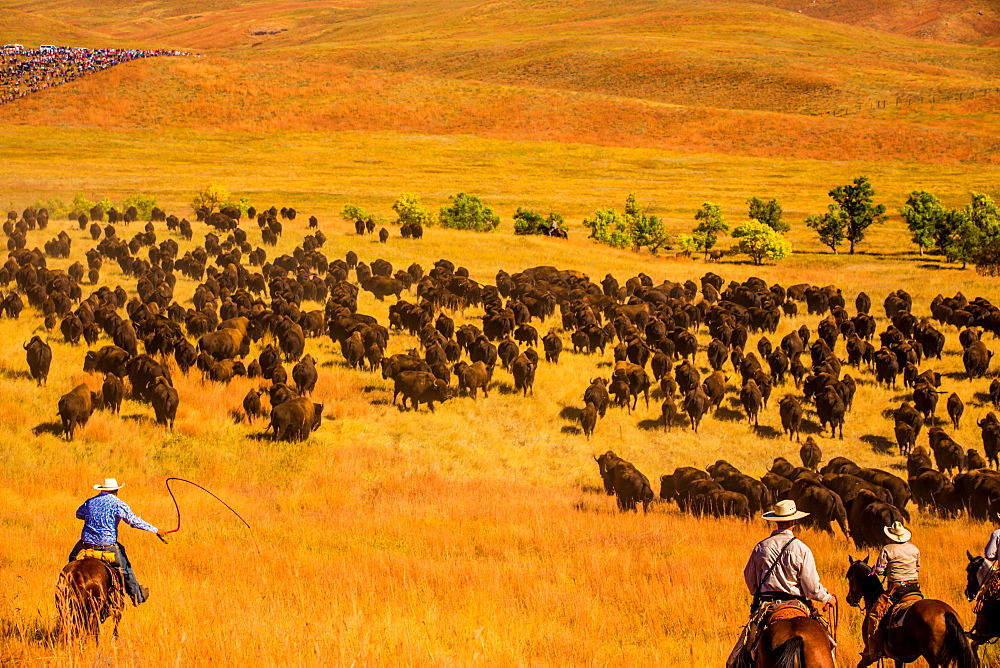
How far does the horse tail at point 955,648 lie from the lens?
760 centimetres

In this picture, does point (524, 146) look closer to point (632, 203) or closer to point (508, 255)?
point (632, 203)

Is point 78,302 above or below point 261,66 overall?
below

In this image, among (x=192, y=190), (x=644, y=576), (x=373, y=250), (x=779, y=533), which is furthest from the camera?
(x=192, y=190)

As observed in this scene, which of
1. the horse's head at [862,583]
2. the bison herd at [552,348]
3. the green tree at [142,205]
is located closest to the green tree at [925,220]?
the bison herd at [552,348]

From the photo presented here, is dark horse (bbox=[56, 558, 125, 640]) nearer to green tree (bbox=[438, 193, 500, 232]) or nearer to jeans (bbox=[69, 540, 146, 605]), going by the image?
jeans (bbox=[69, 540, 146, 605])

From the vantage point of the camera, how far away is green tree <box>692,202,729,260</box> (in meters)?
61.1

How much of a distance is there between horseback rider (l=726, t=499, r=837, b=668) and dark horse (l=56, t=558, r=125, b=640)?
6.01 metres

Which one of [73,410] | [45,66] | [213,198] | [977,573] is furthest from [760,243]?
[45,66]

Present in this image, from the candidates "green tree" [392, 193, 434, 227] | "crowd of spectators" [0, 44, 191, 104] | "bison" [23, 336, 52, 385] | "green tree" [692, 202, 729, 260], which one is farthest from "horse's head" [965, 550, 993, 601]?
"crowd of spectators" [0, 44, 191, 104]

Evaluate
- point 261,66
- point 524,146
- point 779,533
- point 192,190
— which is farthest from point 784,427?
point 261,66

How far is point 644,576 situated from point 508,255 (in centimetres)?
4085

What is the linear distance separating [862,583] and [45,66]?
153 meters

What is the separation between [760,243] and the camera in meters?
57.5

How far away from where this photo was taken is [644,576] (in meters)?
12.6
